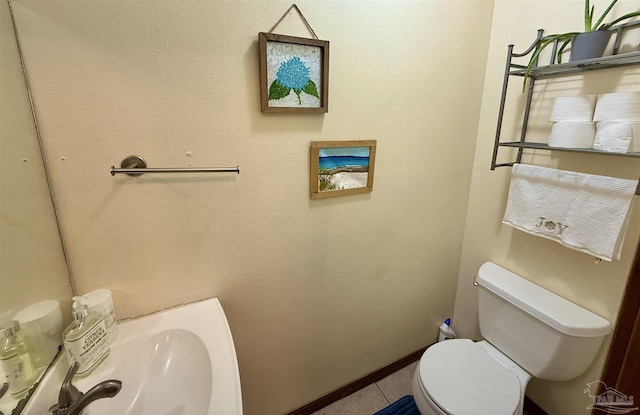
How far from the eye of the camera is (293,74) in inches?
39.9

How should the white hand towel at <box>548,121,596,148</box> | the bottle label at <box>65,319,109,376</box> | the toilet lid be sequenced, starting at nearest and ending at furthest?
the bottle label at <box>65,319,109,376</box> → the white hand towel at <box>548,121,596,148</box> → the toilet lid

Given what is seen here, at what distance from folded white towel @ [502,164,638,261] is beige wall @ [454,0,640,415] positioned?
14cm

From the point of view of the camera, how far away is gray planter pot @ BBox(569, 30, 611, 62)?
0.99 m

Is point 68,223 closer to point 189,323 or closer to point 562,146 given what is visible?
point 189,323

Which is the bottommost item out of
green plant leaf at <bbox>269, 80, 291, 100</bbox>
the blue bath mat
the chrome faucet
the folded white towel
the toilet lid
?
the blue bath mat

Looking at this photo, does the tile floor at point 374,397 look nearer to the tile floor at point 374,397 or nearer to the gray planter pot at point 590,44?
the tile floor at point 374,397

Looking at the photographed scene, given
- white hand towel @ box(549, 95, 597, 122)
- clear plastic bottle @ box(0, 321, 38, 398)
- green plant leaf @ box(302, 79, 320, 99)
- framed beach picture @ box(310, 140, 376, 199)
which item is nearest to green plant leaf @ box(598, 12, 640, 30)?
white hand towel @ box(549, 95, 597, 122)

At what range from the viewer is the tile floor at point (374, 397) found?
5.02ft

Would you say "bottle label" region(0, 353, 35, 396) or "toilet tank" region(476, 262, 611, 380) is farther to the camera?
"toilet tank" region(476, 262, 611, 380)

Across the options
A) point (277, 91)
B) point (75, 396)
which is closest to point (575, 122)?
point (277, 91)

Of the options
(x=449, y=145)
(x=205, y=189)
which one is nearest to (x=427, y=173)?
(x=449, y=145)

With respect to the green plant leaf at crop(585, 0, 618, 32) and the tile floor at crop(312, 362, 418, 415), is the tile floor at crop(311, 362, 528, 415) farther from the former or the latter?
the green plant leaf at crop(585, 0, 618, 32)

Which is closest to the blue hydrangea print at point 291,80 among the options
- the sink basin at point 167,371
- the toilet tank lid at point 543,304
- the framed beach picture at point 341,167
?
the framed beach picture at point 341,167

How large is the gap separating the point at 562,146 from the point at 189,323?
4.95 feet
